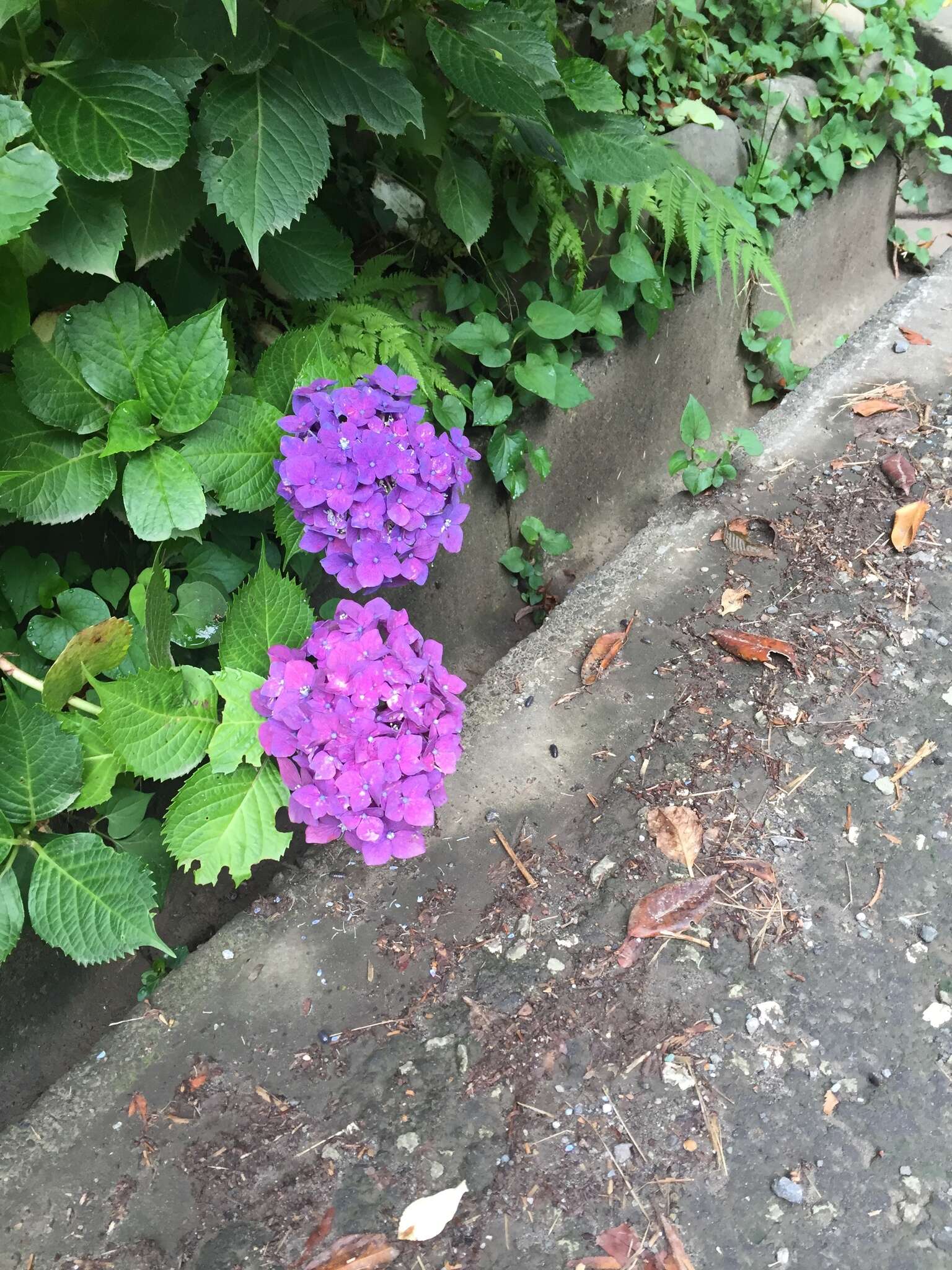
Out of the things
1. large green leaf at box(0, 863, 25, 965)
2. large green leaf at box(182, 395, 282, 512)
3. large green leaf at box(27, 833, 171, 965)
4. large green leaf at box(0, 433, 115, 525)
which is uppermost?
large green leaf at box(182, 395, 282, 512)

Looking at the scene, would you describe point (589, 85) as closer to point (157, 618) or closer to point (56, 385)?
point (56, 385)

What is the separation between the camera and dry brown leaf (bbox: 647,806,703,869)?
1757 mm

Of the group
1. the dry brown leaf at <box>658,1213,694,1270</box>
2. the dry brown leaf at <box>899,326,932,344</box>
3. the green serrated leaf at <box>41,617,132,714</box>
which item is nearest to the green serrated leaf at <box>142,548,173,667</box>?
the green serrated leaf at <box>41,617,132,714</box>

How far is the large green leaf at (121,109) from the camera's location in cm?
120

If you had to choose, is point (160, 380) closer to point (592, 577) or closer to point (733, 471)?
point (592, 577)

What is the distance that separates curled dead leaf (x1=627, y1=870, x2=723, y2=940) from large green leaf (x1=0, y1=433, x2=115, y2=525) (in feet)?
3.90

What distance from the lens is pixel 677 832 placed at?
5.87 feet

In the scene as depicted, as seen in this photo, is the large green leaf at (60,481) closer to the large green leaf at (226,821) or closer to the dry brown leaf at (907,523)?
the large green leaf at (226,821)

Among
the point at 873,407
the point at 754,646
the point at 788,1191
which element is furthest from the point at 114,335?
the point at 873,407

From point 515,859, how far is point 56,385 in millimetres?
1183

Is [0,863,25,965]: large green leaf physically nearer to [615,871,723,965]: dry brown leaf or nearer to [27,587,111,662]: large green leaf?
[27,587,111,662]: large green leaf

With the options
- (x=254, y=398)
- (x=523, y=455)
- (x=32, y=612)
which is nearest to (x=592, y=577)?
(x=523, y=455)

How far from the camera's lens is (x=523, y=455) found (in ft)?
7.64

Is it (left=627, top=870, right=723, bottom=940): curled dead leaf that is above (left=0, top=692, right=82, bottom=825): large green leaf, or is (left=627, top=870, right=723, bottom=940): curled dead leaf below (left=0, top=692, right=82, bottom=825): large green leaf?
below
